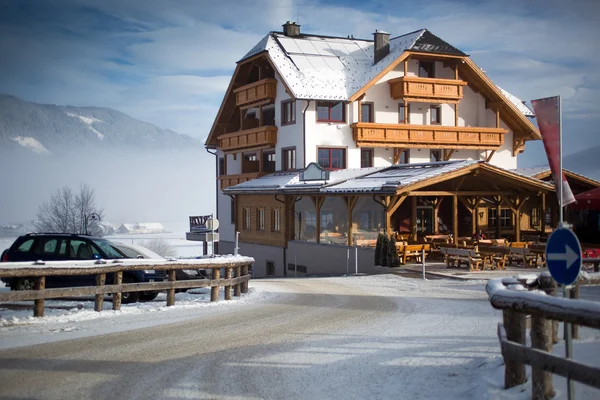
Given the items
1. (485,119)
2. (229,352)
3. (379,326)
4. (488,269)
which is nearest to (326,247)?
(488,269)

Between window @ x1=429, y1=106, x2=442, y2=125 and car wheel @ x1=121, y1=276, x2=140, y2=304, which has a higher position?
window @ x1=429, y1=106, x2=442, y2=125

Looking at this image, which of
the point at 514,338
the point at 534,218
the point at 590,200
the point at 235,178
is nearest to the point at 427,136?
the point at 534,218

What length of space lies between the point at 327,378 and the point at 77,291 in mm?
6305

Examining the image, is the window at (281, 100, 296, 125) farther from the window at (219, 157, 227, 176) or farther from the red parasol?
the red parasol

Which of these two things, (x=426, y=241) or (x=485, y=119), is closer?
(x=426, y=241)

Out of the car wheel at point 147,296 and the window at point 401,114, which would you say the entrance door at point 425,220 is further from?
the car wheel at point 147,296

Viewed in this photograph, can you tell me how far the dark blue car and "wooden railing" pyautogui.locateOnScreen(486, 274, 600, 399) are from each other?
11.1 metres

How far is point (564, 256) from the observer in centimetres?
687

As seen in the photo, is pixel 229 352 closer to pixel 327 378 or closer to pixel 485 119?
pixel 327 378

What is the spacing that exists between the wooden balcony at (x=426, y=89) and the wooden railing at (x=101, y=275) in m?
26.9

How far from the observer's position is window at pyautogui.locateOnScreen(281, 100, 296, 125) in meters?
42.3

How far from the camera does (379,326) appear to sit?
42.8ft

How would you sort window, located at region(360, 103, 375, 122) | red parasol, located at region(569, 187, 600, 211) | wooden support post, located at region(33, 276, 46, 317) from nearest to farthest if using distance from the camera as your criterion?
wooden support post, located at region(33, 276, 46, 317) → red parasol, located at region(569, 187, 600, 211) → window, located at region(360, 103, 375, 122)

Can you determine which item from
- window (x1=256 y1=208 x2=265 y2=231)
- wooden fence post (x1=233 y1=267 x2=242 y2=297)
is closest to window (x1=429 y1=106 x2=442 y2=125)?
window (x1=256 y1=208 x2=265 y2=231)
